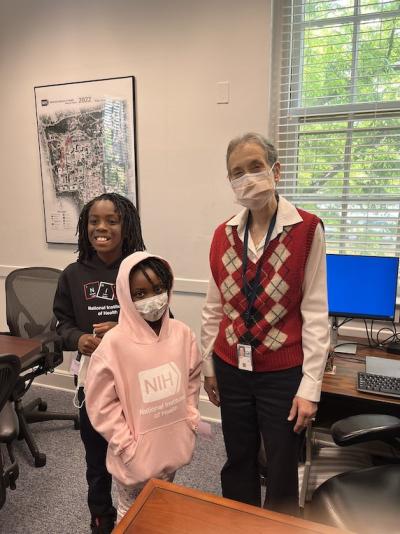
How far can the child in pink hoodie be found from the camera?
41.0 inches

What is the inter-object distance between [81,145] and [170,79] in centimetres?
73

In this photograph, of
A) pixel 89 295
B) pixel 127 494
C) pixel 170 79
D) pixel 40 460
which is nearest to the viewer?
pixel 127 494

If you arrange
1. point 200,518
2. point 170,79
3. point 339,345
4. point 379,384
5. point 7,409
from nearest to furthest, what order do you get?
point 200,518 → point 379,384 → point 7,409 → point 339,345 → point 170,79

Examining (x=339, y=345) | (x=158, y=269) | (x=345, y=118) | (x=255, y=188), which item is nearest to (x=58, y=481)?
(x=158, y=269)

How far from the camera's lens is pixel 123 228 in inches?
52.6

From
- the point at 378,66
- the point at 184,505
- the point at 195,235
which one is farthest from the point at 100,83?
the point at 184,505

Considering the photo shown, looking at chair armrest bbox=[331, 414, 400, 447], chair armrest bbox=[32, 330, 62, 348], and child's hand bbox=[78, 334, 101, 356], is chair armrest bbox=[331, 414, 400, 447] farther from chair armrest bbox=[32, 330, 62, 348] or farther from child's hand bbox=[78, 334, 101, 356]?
chair armrest bbox=[32, 330, 62, 348]

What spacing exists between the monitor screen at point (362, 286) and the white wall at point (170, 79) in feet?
2.37

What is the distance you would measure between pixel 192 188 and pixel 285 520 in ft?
5.84

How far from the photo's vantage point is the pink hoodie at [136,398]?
1.04m

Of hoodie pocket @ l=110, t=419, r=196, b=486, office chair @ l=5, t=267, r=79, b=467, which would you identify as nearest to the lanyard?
hoodie pocket @ l=110, t=419, r=196, b=486

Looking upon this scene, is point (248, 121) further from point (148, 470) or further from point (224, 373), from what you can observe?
point (148, 470)

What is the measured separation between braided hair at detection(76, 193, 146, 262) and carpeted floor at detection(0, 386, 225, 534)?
3.96 feet

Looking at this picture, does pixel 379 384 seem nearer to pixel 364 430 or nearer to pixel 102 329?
pixel 364 430
